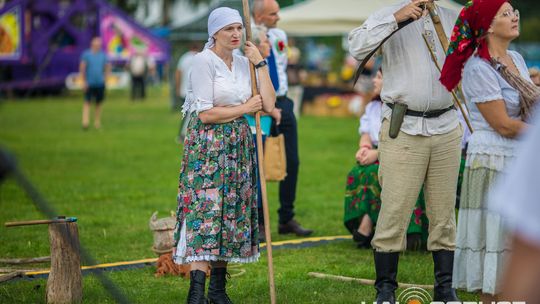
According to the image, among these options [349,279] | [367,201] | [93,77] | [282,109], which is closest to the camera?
[349,279]

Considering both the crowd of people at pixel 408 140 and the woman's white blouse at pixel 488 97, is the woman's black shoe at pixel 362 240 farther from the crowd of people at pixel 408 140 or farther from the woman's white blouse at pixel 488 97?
the woman's white blouse at pixel 488 97

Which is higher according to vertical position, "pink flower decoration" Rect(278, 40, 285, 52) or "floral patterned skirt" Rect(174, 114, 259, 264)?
"pink flower decoration" Rect(278, 40, 285, 52)

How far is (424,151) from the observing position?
5332 mm

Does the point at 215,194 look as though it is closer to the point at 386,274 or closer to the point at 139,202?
the point at 386,274

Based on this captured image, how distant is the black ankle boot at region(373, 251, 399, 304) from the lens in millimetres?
5453

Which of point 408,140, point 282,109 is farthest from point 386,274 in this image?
point 282,109

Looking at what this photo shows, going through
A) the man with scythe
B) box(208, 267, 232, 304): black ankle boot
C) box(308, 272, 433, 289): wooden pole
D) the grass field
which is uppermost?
Answer: the man with scythe

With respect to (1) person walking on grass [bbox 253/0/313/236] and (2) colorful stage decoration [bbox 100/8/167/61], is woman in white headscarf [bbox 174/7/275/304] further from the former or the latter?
(2) colorful stage decoration [bbox 100/8/167/61]

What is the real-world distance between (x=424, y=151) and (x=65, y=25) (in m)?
30.8

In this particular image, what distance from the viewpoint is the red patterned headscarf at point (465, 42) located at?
16.4 ft

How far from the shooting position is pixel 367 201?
307 inches

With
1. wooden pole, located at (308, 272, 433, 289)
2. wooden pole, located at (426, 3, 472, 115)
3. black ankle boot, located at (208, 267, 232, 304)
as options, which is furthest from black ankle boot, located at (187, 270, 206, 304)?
wooden pole, located at (426, 3, 472, 115)

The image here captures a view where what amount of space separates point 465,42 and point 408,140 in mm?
683

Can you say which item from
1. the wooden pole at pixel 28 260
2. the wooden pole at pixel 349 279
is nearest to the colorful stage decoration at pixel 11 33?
the wooden pole at pixel 28 260
